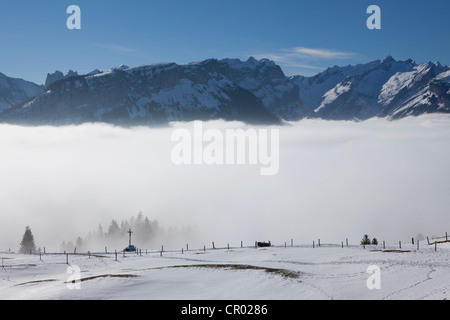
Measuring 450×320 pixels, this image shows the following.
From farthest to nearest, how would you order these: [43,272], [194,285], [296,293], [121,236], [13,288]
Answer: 1. [121,236]
2. [43,272]
3. [13,288]
4. [194,285]
5. [296,293]

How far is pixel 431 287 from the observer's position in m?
40.2

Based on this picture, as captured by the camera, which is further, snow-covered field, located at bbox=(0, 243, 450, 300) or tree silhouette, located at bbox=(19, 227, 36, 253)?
tree silhouette, located at bbox=(19, 227, 36, 253)

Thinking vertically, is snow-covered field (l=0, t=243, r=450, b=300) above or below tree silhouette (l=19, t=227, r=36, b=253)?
above

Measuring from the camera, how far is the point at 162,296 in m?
43.3

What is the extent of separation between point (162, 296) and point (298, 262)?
2469 cm

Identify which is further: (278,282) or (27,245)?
(27,245)

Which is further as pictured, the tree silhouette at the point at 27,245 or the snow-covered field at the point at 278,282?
the tree silhouette at the point at 27,245

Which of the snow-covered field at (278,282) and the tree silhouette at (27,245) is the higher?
the snow-covered field at (278,282)

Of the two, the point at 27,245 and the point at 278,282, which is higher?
the point at 278,282
